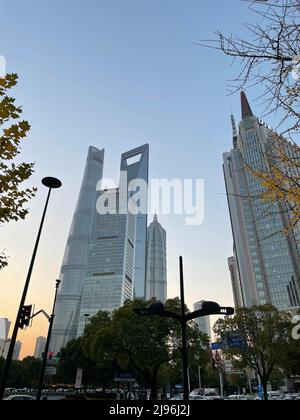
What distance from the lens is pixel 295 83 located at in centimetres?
383

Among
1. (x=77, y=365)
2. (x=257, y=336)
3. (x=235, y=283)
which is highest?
(x=235, y=283)

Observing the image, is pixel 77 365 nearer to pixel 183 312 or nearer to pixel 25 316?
pixel 25 316

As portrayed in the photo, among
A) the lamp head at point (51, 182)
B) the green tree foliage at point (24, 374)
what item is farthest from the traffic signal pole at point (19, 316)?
the green tree foliage at point (24, 374)

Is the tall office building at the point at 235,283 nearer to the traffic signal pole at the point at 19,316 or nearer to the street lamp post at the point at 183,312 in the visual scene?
the street lamp post at the point at 183,312

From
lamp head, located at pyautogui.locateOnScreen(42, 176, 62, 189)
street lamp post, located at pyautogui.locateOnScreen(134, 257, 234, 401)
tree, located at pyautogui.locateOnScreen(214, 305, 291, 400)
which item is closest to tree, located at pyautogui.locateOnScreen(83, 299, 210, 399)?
tree, located at pyautogui.locateOnScreen(214, 305, 291, 400)

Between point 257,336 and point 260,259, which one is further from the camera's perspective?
point 260,259

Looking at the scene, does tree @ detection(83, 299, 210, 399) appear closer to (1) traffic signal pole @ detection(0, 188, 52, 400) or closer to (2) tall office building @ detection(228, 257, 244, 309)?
(1) traffic signal pole @ detection(0, 188, 52, 400)

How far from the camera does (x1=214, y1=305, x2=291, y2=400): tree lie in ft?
99.8

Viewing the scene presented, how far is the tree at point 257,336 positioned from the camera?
99.8ft

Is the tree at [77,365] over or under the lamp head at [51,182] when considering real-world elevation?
under

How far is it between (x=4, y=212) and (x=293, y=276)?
135844 millimetres

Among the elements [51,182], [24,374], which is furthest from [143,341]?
[24,374]

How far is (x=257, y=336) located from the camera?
3119 centimetres
